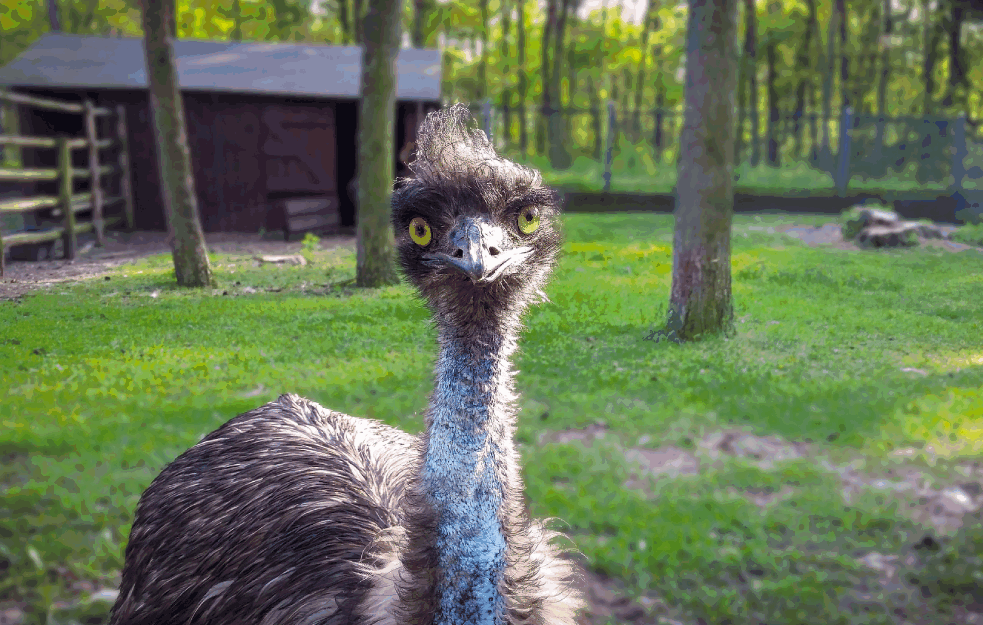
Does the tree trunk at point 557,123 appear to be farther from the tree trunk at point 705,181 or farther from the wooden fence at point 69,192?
the wooden fence at point 69,192

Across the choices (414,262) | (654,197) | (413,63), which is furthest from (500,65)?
(414,262)

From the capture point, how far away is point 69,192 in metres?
3.06

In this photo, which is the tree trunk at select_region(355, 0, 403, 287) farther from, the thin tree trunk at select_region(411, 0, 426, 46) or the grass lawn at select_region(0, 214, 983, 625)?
the thin tree trunk at select_region(411, 0, 426, 46)

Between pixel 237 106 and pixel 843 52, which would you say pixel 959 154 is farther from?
pixel 843 52

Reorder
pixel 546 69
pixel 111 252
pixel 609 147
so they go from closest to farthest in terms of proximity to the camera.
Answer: pixel 111 252
pixel 609 147
pixel 546 69

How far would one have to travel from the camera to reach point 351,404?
3.25 metres

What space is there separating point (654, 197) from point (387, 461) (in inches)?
137

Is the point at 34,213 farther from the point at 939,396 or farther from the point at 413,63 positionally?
the point at 413,63

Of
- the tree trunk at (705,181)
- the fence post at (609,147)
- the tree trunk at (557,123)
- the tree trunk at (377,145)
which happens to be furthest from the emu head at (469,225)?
the tree trunk at (557,123)

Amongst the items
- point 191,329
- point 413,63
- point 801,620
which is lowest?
point 801,620

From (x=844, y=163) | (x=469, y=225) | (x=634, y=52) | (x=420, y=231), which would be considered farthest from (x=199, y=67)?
(x=634, y=52)

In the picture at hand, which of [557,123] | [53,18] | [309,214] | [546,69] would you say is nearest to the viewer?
[309,214]

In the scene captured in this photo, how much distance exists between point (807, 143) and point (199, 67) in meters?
9.09

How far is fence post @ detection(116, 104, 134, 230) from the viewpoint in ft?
11.2
